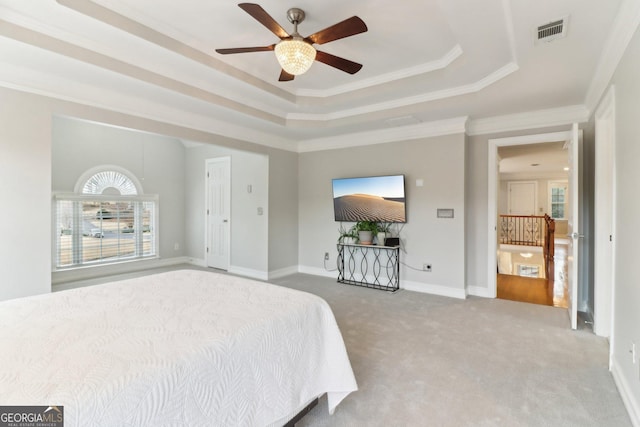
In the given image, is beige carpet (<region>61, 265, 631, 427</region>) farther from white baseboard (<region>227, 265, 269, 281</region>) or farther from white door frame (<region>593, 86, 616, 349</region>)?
white baseboard (<region>227, 265, 269, 281</region>)

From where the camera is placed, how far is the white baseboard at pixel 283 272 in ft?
17.5

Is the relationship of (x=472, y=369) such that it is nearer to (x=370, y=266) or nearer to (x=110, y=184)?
(x=370, y=266)

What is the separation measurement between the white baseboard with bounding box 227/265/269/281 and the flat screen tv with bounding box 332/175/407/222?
5.16ft

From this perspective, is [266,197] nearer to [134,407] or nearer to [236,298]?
[236,298]

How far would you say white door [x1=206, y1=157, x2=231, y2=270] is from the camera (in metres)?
5.94

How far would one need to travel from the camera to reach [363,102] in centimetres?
409

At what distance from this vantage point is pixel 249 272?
5.50 metres

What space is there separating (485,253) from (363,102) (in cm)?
267

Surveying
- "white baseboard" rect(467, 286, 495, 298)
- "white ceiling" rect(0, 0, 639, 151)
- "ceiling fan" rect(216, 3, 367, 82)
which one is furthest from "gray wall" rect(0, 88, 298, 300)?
"white baseboard" rect(467, 286, 495, 298)

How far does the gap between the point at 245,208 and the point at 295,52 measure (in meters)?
3.70

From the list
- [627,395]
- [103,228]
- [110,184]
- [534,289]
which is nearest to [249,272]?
[103,228]

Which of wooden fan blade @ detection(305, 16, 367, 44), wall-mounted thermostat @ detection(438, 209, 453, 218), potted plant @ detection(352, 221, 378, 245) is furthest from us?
potted plant @ detection(352, 221, 378, 245)

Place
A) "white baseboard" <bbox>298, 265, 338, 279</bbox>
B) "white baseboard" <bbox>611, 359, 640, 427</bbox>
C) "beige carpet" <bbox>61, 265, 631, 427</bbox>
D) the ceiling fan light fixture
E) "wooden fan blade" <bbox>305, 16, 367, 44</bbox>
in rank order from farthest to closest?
"white baseboard" <bbox>298, 265, 338, 279</bbox> → the ceiling fan light fixture → "wooden fan blade" <bbox>305, 16, 367, 44</bbox> → "beige carpet" <bbox>61, 265, 631, 427</bbox> → "white baseboard" <bbox>611, 359, 640, 427</bbox>

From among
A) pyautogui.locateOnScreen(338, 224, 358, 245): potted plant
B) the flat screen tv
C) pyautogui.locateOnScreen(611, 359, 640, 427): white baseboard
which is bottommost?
pyautogui.locateOnScreen(611, 359, 640, 427): white baseboard
